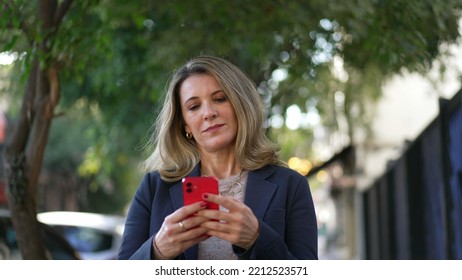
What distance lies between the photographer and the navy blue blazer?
2.75 metres

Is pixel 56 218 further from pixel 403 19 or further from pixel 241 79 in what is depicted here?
pixel 241 79

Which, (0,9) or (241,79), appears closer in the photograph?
(241,79)

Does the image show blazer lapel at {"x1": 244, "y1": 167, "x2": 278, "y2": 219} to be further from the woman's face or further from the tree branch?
the tree branch

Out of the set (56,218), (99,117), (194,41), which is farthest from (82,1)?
(99,117)

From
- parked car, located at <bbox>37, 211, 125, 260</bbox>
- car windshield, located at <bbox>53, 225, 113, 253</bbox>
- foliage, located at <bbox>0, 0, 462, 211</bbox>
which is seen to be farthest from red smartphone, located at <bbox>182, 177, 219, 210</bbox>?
car windshield, located at <bbox>53, 225, 113, 253</bbox>

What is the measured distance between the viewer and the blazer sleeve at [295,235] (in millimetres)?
2568

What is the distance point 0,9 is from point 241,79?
7.54 ft

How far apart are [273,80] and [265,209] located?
8494mm

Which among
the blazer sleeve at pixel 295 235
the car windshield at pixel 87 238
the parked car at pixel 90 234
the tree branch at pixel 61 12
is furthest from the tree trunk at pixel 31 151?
the car windshield at pixel 87 238

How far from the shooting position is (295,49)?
866cm

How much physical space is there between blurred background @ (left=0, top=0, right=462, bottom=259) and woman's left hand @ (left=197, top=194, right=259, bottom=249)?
88 centimetres

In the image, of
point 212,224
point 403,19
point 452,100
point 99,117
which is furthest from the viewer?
point 99,117

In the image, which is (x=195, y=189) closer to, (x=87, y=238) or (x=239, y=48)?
(x=239, y=48)

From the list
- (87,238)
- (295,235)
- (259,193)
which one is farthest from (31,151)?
(87,238)
